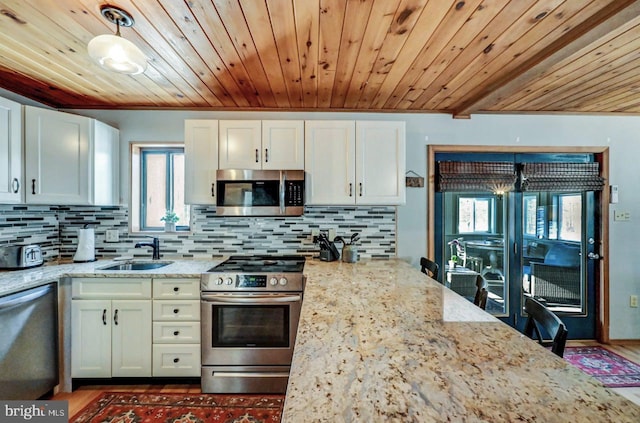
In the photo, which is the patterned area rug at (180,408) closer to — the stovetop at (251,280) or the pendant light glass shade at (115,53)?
the stovetop at (251,280)

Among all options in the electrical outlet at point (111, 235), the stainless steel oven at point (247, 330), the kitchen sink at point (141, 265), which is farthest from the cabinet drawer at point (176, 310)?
the electrical outlet at point (111, 235)

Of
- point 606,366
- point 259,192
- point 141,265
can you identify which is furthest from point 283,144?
point 606,366

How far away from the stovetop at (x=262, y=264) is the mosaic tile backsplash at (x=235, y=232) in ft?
0.28

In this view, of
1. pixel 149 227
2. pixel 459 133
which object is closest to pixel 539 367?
pixel 459 133

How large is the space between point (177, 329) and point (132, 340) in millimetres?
348

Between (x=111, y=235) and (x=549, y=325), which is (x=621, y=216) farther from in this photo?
(x=111, y=235)

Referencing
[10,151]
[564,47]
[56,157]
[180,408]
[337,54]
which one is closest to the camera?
[564,47]

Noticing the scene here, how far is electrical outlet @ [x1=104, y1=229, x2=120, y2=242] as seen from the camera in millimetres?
2904

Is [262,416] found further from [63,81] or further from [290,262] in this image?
[63,81]

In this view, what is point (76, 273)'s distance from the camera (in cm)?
224

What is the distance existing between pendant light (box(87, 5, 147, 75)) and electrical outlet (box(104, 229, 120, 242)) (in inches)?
72.8

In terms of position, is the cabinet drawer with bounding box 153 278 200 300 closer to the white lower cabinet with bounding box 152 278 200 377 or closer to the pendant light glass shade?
the white lower cabinet with bounding box 152 278 200 377

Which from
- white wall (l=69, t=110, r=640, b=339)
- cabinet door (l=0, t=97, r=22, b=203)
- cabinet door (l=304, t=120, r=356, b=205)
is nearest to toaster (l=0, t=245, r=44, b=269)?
cabinet door (l=0, t=97, r=22, b=203)

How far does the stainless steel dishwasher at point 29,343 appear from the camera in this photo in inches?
72.3
